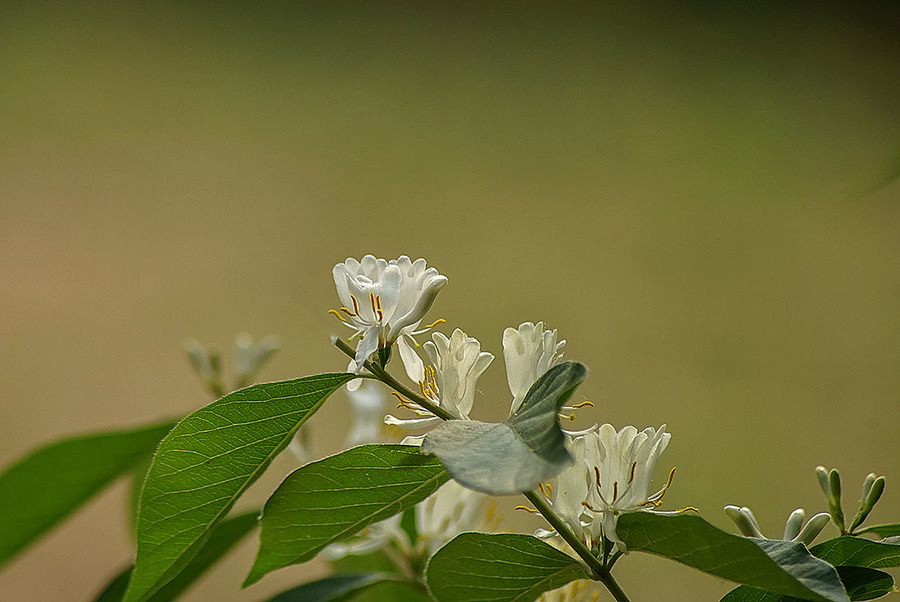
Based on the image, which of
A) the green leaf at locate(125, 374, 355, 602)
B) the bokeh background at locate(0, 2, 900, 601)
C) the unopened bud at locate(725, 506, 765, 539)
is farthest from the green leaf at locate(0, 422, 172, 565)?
the bokeh background at locate(0, 2, 900, 601)

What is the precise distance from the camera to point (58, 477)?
44cm

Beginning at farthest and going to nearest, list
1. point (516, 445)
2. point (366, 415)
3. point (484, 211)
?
1. point (484, 211)
2. point (366, 415)
3. point (516, 445)

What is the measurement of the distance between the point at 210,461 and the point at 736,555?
144 mm

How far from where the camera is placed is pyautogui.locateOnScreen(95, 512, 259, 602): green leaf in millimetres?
386

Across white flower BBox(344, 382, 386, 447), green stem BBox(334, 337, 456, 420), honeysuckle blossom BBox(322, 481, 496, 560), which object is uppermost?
green stem BBox(334, 337, 456, 420)

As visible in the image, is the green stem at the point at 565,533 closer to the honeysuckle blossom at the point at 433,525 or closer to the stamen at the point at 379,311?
the stamen at the point at 379,311

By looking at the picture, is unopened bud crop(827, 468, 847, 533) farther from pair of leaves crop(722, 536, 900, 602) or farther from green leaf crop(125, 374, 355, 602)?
green leaf crop(125, 374, 355, 602)

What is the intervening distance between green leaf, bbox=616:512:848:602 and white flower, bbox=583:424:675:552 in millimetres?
30

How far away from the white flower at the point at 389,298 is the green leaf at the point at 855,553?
0.13 meters

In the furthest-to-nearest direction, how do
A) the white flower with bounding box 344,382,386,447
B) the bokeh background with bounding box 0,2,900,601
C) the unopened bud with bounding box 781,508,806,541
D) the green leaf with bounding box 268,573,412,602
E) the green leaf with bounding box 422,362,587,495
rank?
the bokeh background with bounding box 0,2,900,601 → the white flower with bounding box 344,382,386,447 → the green leaf with bounding box 268,573,412,602 → the unopened bud with bounding box 781,508,806,541 → the green leaf with bounding box 422,362,587,495

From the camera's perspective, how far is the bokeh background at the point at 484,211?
1445 mm

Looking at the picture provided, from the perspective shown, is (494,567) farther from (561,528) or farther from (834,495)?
(834,495)

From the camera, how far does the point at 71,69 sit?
176cm

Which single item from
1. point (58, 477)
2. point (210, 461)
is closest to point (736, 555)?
point (210, 461)
